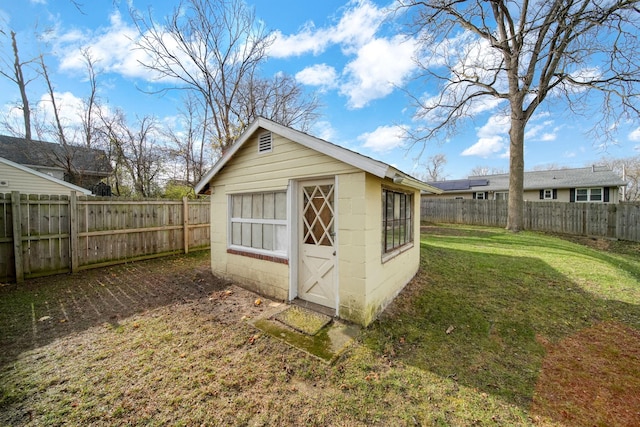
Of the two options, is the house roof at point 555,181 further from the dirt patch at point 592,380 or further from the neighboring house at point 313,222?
the dirt patch at point 592,380

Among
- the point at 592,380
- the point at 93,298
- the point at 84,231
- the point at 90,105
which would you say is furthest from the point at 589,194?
the point at 90,105

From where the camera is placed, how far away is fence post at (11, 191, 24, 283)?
546 centimetres

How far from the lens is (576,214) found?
12492 millimetres

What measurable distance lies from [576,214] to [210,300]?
1731cm

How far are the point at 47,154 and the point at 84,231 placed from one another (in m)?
14.7

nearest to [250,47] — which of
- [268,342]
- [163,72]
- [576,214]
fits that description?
[163,72]

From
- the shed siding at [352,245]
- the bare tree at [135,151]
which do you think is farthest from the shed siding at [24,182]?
the shed siding at [352,245]

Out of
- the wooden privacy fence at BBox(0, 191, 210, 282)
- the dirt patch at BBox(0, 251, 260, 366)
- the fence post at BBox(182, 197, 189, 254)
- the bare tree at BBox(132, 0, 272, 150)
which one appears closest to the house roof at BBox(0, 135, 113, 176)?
the bare tree at BBox(132, 0, 272, 150)

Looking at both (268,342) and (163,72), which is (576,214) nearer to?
(268,342)

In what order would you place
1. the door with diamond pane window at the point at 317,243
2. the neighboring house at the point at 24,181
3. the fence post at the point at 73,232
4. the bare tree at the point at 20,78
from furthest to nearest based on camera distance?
the bare tree at the point at 20,78 → the neighboring house at the point at 24,181 → the fence post at the point at 73,232 → the door with diamond pane window at the point at 317,243

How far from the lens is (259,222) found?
5.29m

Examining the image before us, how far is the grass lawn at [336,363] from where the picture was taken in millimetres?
2314

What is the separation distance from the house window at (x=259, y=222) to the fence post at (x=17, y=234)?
470cm

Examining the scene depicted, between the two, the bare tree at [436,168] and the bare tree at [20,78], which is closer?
the bare tree at [20,78]
